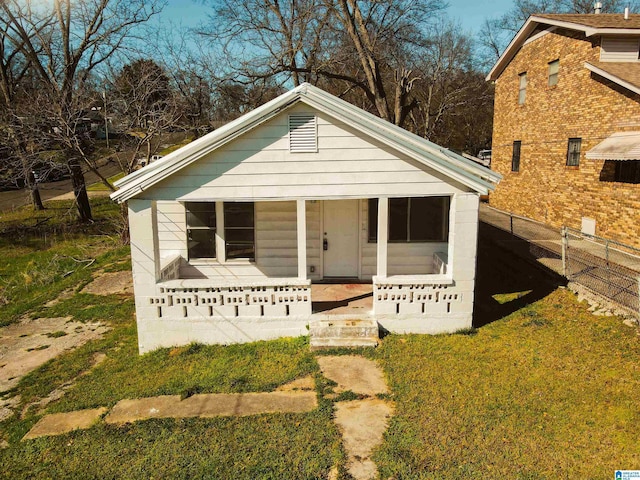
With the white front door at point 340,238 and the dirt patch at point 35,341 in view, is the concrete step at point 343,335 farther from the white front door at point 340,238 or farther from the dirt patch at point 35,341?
the dirt patch at point 35,341

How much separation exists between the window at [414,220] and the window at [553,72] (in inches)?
381

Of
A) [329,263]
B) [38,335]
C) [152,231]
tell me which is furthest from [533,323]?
[38,335]

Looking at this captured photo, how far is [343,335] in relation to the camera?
27.3 ft

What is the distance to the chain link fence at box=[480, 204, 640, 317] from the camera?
9023mm

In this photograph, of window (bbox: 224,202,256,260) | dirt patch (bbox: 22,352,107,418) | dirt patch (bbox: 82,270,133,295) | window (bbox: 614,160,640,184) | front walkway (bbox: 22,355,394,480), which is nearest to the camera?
front walkway (bbox: 22,355,394,480)

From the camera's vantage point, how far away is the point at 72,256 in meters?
16.9

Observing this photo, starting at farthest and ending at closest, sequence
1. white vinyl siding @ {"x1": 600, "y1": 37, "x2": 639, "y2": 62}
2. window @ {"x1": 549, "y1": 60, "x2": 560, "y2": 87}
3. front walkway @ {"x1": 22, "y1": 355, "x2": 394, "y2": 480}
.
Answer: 1. window @ {"x1": 549, "y1": 60, "x2": 560, "y2": 87}
2. white vinyl siding @ {"x1": 600, "y1": 37, "x2": 639, "y2": 62}
3. front walkway @ {"x1": 22, "y1": 355, "x2": 394, "y2": 480}

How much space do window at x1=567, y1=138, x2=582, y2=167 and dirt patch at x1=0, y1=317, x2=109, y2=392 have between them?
15.2 metres

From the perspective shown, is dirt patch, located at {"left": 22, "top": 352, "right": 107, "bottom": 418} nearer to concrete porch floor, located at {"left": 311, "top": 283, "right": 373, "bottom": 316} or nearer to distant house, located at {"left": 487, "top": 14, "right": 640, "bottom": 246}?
concrete porch floor, located at {"left": 311, "top": 283, "right": 373, "bottom": 316}

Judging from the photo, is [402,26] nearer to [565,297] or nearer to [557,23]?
[557,23]

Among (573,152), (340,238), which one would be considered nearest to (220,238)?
(340,238)

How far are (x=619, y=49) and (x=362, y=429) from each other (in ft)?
47.5

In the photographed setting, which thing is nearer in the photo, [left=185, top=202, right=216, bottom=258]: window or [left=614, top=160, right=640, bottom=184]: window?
[left=185, top=202, right=216, bottom=258]: window

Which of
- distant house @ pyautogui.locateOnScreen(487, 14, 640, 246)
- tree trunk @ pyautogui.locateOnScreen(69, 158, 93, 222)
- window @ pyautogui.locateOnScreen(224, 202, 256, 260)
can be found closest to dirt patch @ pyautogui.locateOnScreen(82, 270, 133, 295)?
window @ pyautogui.locateOnScreen(224, 202, 256, 260)
